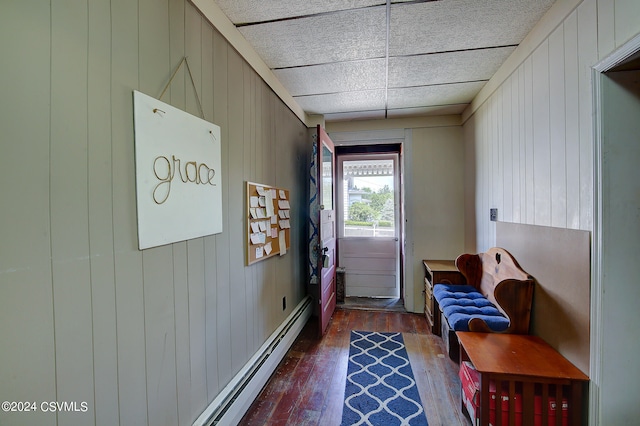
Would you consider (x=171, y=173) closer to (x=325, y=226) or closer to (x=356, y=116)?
(x=325, y=226)

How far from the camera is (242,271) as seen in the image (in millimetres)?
1837

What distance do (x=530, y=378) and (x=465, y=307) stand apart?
84cm

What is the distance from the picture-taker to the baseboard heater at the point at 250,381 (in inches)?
58.1

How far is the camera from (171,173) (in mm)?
1187

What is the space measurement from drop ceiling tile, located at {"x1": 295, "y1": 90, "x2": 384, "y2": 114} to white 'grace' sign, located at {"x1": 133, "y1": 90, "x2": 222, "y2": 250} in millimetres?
1650

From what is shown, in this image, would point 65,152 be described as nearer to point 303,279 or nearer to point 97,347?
point 97,347

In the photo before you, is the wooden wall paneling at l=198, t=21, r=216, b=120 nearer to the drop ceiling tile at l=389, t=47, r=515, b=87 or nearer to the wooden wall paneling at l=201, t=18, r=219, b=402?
the wooden wall paneling at l=201, t=18, r=219, b=402

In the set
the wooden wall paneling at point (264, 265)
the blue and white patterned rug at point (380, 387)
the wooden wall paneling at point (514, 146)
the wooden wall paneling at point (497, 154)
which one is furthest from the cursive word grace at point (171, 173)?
the wooden wall paneling at point (497, 154)

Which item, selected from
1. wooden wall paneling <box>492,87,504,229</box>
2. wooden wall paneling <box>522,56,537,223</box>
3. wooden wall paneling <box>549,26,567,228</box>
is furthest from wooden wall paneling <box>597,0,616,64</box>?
wooden wall paneling <box>492,87,504,229</box>

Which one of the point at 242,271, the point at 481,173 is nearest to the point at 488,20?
the point at 481,173

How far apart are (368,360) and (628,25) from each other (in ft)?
8.41

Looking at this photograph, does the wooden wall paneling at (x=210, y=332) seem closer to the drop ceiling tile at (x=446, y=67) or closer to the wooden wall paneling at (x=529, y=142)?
the drop ceiling tile at (x=446, y=67)

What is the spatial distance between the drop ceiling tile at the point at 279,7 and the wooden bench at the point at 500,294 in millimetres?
1959

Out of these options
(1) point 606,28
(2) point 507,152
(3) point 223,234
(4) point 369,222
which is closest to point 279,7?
(3) point 223,234
